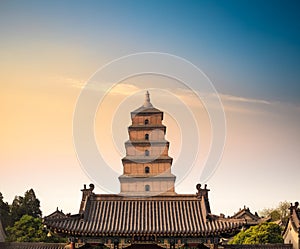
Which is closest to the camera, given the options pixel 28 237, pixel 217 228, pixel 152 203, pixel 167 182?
pixel 217 228

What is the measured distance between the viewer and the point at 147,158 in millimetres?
44906

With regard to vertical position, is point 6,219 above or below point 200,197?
above

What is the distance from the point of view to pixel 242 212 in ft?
192

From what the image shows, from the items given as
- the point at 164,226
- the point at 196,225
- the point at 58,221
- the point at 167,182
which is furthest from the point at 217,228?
the point at 167,182

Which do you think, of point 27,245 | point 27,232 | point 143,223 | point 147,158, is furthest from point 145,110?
point 143,223

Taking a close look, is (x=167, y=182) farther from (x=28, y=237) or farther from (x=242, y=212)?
(x=242, y=212)

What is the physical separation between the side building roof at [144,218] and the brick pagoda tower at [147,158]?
826 inches

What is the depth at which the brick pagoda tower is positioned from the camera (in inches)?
1729

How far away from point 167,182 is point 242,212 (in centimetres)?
1893

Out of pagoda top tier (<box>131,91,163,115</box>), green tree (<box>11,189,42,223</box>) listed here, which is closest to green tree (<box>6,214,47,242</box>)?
green tree (<box>11,189,42,223</box>)

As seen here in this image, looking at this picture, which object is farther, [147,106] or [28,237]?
[147,106]

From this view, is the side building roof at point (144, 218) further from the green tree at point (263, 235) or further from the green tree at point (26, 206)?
the green tree at point (26, 206)

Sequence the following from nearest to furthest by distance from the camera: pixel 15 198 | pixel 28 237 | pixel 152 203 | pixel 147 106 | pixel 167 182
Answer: pixel 152 203 → pixel 28 237 → pixel 167 182 → pixel 147 106 → pixel 15 198

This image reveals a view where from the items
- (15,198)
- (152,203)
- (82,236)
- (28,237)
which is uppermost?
(15,198)
